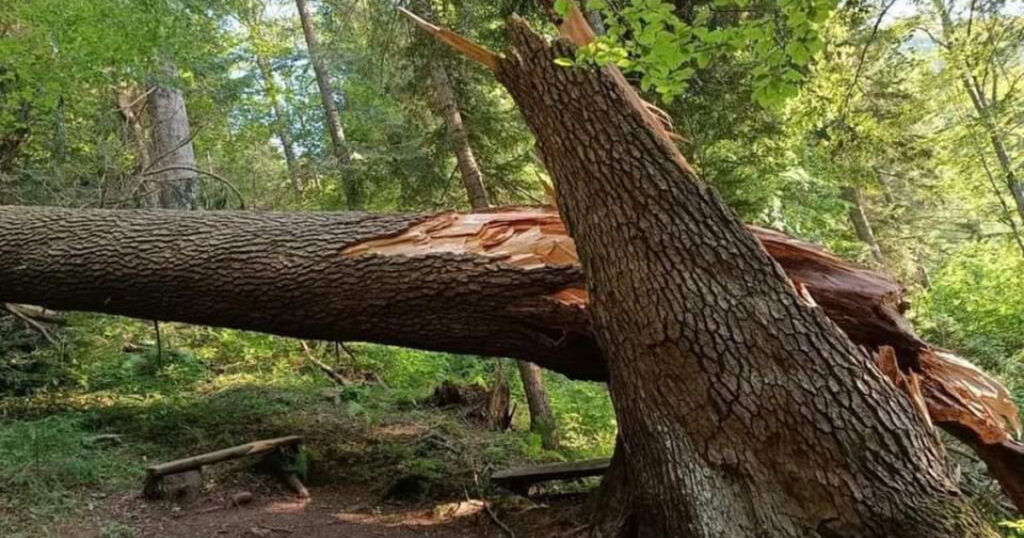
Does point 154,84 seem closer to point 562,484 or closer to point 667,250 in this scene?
A: point 562,484

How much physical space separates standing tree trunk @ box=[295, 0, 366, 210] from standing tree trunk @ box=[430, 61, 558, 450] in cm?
185

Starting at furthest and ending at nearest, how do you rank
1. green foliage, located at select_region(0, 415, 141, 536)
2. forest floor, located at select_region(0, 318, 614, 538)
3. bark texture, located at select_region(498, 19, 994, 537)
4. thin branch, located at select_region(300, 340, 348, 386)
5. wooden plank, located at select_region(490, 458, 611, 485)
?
thin branch, located at select_region(300, 340, 348, 386) → wooden plank, located at select_region(490, 458, 611, 485) → forest floor, located at select_region(0, 318, 614, 538) → green foliage, located at select_region(0, 415, 141, 536) → bark texture, located at select_region(498, 19, 994, 537)

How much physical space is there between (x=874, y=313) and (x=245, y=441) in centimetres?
482

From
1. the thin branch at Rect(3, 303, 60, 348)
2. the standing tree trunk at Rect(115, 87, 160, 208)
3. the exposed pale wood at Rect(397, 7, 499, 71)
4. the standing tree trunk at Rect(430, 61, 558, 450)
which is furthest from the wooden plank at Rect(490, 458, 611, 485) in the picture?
the standing tree trunk at Rect(115, 87, 160, 208)

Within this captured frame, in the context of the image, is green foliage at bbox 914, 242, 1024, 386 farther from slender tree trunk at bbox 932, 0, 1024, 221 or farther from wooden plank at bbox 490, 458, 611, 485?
wooden plank at bbox 490, 458, 611, 485

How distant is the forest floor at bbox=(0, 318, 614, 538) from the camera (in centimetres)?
412

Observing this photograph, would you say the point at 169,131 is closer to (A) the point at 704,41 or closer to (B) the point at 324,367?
(B) the point at 324,367

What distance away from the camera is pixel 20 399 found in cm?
615

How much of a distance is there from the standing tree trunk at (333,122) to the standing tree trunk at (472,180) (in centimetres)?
185

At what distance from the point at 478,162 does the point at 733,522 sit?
5.43 m

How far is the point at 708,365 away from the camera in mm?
3098

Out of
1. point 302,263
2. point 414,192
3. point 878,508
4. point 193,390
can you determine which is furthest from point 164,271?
point 878,508

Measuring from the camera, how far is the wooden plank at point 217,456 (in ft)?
14.1

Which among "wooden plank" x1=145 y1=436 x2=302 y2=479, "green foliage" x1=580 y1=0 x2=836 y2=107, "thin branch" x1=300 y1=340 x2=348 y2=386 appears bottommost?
"wooden plank" x1=145 y1=436 x2=302 y2=479
